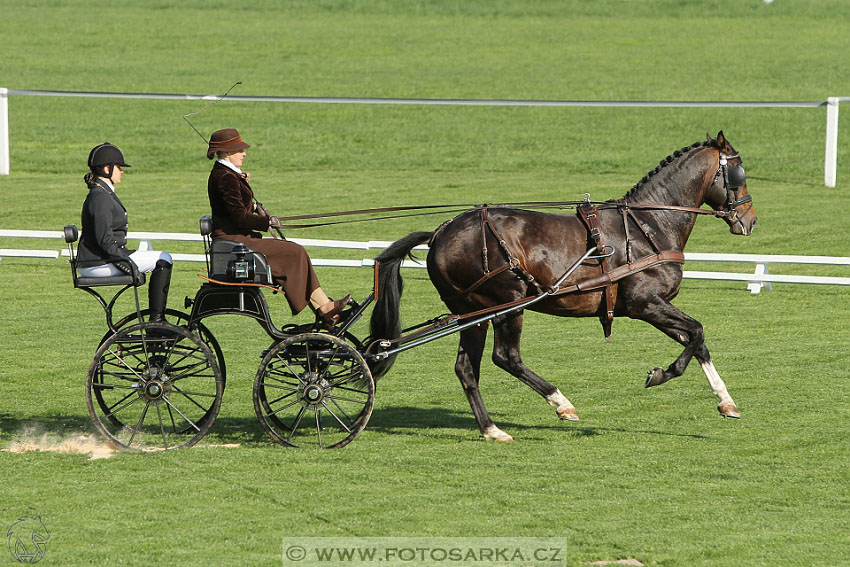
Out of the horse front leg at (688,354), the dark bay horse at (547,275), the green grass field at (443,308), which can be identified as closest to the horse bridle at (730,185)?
the dark bay horse at (547,275)

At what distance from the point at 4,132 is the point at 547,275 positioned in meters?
17.1

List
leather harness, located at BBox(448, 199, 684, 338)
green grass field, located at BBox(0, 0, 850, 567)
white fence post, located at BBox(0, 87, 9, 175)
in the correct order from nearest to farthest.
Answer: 1. green grass field, located at BBox(0, 0, 850, 567)
2. leather harness, located at BBox(448, 199, 684, 338)
3. white fence post, located at BBox(0, 87, 9, 175)

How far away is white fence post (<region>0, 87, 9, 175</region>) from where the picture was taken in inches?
873

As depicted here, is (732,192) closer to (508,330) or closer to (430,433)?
(508,330)

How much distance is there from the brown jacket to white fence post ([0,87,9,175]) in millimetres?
15201

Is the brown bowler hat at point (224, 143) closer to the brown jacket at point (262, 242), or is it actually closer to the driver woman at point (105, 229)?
the brown jacket at point (262, 242)

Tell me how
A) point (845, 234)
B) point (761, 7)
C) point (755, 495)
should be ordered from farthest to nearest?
point (761, 7)
point (845, 234)
point (755, 495)

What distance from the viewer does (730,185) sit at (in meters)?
9.05

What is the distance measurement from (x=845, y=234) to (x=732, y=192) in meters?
9.58

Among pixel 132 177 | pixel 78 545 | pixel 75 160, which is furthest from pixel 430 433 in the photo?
pixel 75 160

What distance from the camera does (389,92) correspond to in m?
29.8

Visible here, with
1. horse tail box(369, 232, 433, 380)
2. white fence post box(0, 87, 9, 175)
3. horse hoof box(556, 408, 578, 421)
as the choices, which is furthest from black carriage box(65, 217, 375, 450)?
white fence post box(0, 87, 9, 175)

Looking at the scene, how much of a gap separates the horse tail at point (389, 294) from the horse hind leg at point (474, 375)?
516mm

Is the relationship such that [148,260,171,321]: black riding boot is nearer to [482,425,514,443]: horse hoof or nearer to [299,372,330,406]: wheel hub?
[299,372,330,406]: wheel hub
